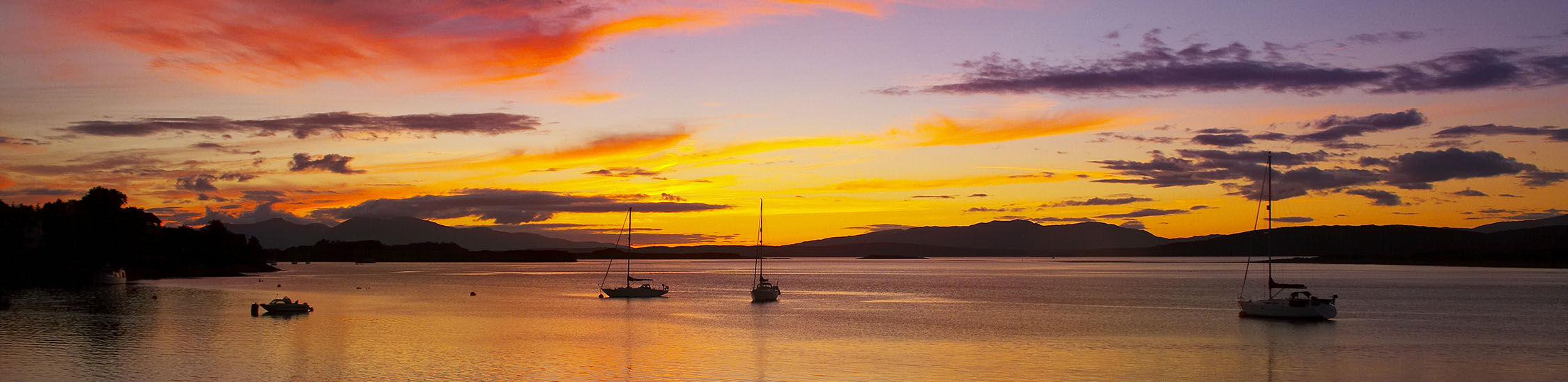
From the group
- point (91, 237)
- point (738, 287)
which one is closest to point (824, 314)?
point (738, 287)

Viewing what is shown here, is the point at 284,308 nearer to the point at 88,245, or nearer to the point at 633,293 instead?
the point at 633,293

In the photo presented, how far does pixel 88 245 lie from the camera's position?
124 m

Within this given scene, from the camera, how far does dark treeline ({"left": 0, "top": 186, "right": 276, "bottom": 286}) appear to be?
113125 mm

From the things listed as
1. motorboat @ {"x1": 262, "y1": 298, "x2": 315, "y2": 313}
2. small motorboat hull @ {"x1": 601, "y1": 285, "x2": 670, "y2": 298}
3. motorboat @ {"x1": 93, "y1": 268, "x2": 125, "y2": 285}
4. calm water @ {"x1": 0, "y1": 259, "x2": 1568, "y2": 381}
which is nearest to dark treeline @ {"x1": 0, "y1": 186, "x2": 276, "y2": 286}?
motorboat @ {"x1": 93, "y1": 268, "x2": 125, "y2": 285}

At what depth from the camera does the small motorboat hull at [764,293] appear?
86.9 metres

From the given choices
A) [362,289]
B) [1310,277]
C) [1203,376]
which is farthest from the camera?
[1310,277]

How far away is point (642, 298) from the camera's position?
92875 mm

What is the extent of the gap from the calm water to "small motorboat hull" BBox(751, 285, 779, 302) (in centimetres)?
249

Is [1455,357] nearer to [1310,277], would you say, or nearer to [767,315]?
[767,315]

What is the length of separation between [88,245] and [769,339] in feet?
351

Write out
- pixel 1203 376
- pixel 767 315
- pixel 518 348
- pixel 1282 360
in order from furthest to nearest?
pixel 767 315 → pixel 518 348 → pixel 1282 360 → pixel 1203 376

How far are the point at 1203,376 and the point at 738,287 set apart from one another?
3552 inches

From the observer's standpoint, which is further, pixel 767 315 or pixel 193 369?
pixel 767 315

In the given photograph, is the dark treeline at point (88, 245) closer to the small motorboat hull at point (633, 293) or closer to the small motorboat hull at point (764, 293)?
the small motorboat hull at point (633, 293)
